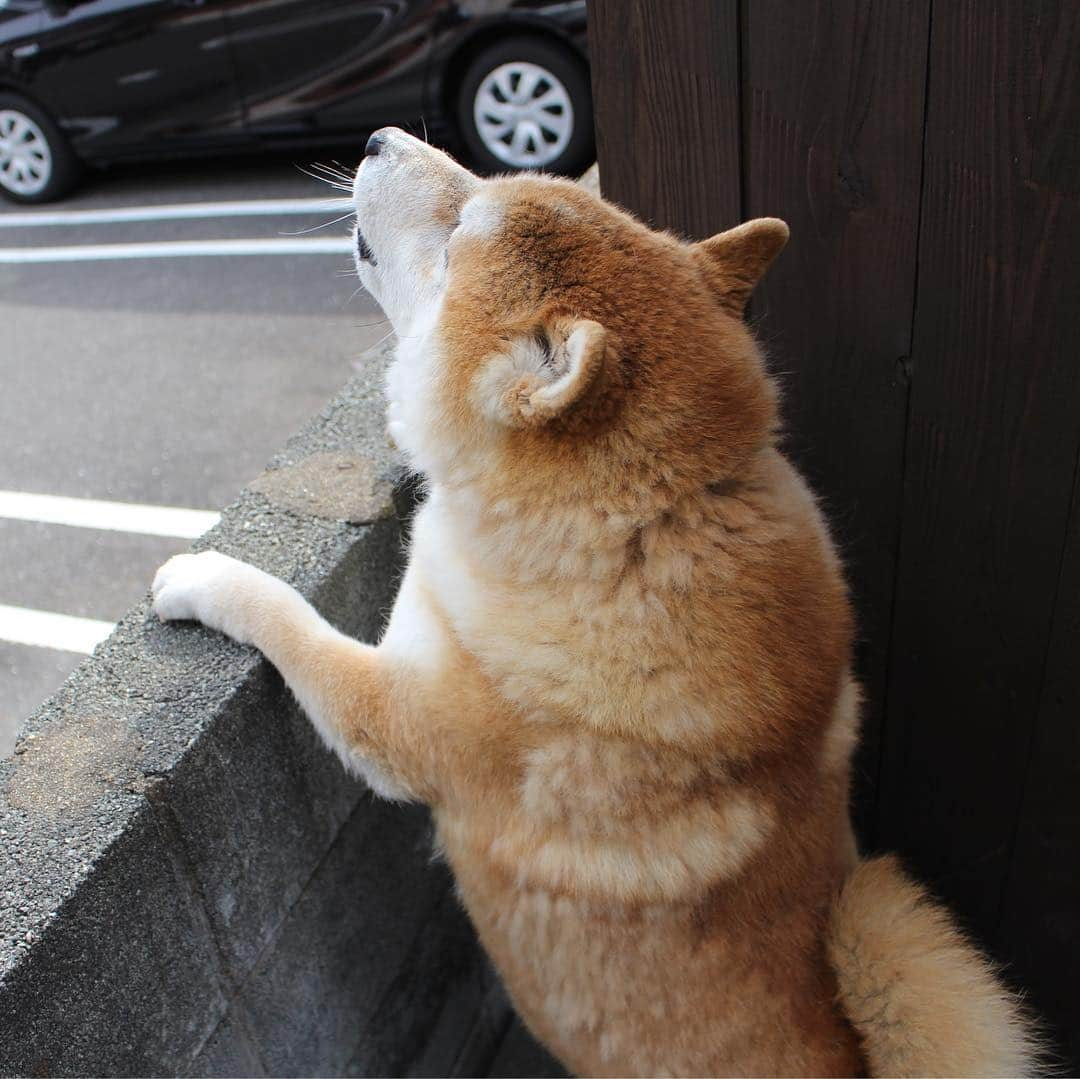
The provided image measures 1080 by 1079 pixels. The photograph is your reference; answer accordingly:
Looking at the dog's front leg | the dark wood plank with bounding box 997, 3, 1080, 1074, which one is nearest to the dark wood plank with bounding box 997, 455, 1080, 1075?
the dark wood plank with bounding box 997, 3, 1080, 1074

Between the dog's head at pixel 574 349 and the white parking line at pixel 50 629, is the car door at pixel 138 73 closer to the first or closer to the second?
the white parking line at pixel 50 629

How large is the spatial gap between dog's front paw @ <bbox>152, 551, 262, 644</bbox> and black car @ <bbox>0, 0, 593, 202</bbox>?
15.8 feet

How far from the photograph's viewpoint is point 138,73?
6.59 meters

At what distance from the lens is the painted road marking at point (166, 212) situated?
6.57 m

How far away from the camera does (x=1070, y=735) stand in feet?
7.18

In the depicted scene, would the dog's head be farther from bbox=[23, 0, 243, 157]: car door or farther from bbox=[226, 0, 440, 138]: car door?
bbox=[23, 0, 243, 157]: car door

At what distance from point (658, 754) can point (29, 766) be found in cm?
105

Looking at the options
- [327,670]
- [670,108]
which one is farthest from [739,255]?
[327,670]

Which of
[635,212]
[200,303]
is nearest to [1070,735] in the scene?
[635,212]

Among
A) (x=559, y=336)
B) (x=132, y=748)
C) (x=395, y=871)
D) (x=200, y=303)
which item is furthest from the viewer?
(x=200, y=303)

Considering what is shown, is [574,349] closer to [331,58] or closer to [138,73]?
[331,58]

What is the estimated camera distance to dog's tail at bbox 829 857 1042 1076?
1.73m

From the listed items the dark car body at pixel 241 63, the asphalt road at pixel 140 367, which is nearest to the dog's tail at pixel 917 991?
the asphalt road at pixel 140 367

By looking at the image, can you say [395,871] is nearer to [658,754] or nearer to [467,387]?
[658,754]
